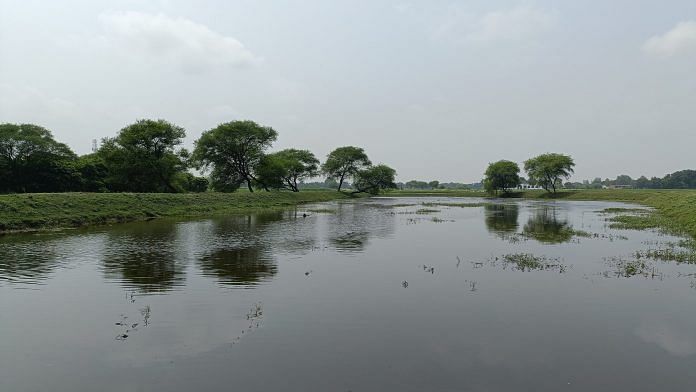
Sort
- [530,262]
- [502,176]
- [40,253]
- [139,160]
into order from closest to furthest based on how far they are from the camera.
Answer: [530,262] < [40,253] < [139,160] < [502,176]

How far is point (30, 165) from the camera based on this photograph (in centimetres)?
7062

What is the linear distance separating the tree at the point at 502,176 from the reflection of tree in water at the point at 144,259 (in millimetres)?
136945

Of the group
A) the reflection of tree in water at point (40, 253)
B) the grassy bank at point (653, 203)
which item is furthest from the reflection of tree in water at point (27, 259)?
the grassy bank at point (653, 203)

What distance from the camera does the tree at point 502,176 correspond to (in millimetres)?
151125

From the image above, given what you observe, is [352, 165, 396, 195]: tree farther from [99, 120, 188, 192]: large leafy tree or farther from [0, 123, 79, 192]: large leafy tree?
[0, 123, 79, 192]: large leafy tree

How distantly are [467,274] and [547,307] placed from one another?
5729 millimetres

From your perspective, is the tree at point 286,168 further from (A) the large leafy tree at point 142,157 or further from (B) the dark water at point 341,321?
(B) the dark water at point 341,321

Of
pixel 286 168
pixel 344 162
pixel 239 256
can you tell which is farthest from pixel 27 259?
pixel 344 162

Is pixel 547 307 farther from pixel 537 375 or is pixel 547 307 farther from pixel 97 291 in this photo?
pixel 97 291

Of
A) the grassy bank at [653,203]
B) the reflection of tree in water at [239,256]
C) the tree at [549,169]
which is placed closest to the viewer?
the reflection of tree in water at [239,256]

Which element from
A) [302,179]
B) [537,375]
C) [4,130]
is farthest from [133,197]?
[302,179]

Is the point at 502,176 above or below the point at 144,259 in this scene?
above

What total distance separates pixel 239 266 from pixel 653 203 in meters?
97.3

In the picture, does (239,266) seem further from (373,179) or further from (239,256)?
(373,179)
